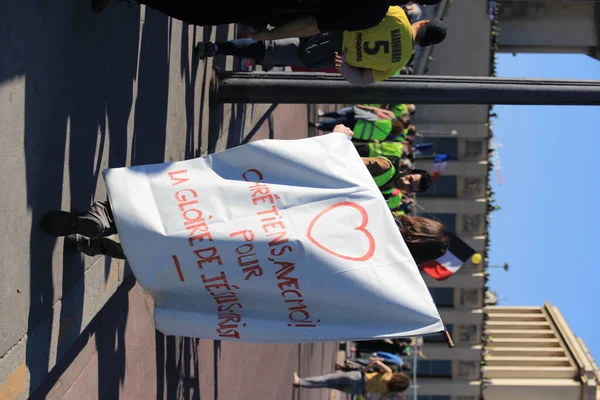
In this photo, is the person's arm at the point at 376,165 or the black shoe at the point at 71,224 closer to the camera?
the black shoe at the point at 71,224

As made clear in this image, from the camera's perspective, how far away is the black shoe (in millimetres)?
4422

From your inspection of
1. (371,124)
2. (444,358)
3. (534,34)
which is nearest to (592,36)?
(534,34)

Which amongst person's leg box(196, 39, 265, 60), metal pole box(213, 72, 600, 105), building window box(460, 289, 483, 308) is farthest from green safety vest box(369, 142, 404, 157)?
building window box(460, 289, 483, 308)

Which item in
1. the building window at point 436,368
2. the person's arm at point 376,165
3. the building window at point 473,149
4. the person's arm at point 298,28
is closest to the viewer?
the person's arm at point 298,28

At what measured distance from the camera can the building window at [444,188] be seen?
38.1m

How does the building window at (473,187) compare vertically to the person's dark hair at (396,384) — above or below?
above

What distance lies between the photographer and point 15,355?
161 inches

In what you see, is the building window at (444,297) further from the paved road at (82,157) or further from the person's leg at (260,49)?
the person's leg at (260,49)

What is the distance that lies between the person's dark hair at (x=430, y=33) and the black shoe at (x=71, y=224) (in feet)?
12.0

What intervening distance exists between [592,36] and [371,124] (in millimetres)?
21127

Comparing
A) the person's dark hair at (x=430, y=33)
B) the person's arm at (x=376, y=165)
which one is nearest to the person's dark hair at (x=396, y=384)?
the person's arm at (x=376, y=165)

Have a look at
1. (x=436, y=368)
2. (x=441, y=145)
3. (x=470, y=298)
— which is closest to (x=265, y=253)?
(x=441, y=145)

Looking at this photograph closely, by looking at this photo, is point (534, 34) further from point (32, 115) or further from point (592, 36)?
point (32, 115)

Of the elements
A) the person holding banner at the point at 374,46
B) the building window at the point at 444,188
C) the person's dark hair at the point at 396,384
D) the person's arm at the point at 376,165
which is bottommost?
the person's dark hair at the point at 396,384
